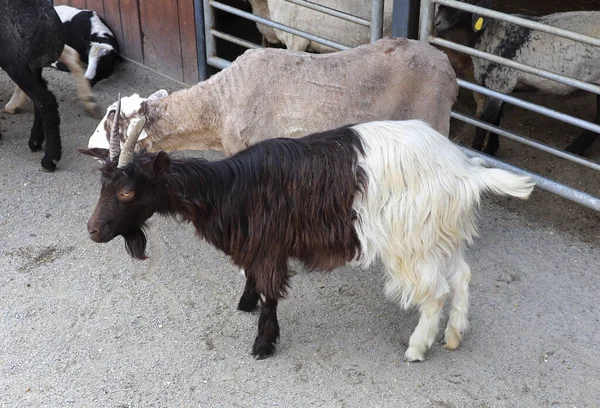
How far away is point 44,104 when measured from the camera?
245 inches

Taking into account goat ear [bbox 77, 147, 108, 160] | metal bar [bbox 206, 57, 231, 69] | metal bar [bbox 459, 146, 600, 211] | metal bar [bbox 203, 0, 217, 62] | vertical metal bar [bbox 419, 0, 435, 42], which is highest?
vertical metal bar [bbox 419, 0, 435, 42]

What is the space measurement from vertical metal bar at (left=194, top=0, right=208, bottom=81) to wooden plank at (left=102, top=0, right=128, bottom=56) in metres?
1.43

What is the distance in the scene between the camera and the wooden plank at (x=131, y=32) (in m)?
7.96

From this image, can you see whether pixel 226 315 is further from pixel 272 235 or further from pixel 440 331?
pixel 440 331

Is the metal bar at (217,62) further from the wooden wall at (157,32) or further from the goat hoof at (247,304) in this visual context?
the goat hoof at (247,304)

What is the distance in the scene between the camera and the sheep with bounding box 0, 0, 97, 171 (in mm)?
6105

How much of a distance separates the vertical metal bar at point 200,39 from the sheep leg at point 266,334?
3.66 m

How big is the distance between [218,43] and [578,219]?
414cm

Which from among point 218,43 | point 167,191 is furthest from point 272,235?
point 218,43

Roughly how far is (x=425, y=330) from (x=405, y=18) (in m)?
2.65

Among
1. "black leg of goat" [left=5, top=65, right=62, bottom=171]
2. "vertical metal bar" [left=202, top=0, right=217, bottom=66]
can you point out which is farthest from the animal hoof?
"vertical metal bar" [left=202, top=0, right=217, bottom=66]

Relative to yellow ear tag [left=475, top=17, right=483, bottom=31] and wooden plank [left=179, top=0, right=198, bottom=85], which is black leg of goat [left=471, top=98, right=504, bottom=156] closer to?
yellow ear tag [left=475, top=17, right=483, bottom=31]

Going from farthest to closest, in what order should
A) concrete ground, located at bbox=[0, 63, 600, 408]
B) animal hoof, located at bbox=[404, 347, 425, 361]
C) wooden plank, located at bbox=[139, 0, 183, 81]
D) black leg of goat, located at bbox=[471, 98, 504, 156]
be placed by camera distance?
wooden plank, located at bbox=[139, 0, 183, 81], black leg of goat, located at bbox=[471, 98, 504, 156], animal hoof, located at bbox=[404, 347, 425, 361], concrete ground, located at bbox=[0, 63, 600, 408]

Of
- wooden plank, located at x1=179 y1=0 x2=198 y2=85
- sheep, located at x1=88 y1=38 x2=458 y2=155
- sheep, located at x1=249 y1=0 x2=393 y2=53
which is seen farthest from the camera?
wooden plank, located at x1=179 y1=0 x2=198 y2=85
